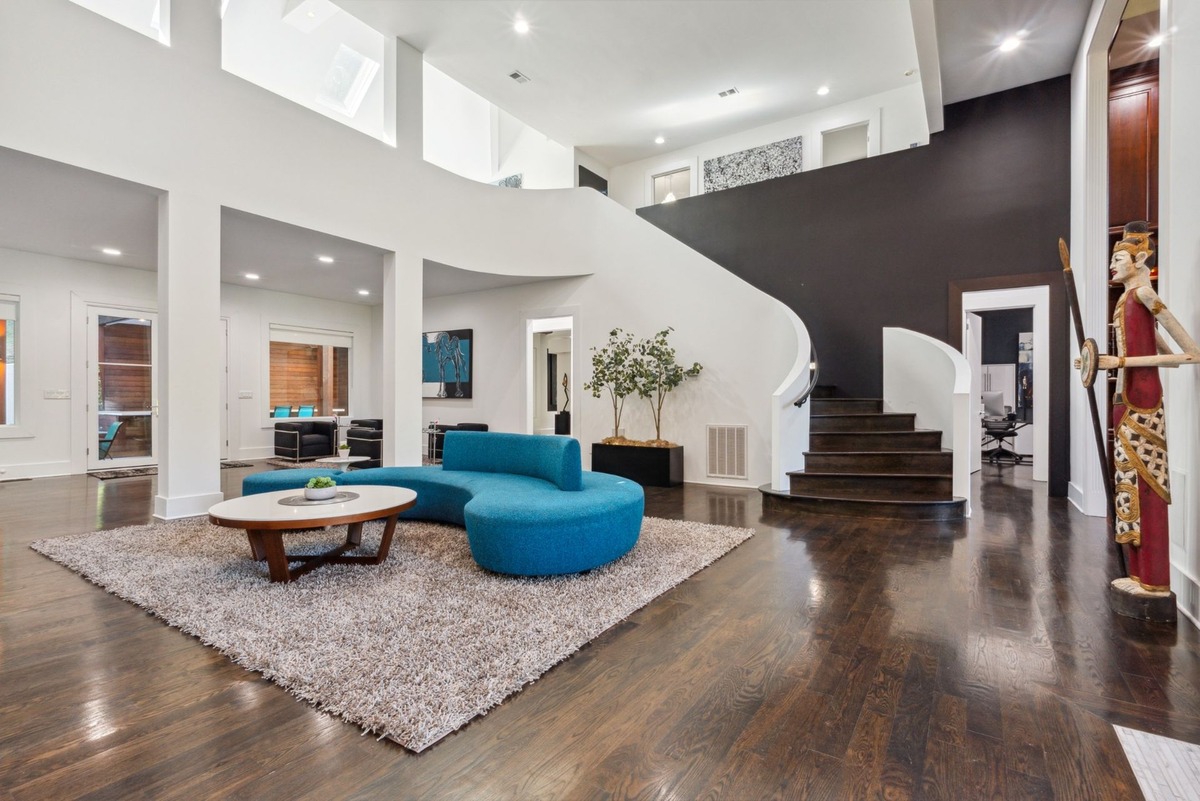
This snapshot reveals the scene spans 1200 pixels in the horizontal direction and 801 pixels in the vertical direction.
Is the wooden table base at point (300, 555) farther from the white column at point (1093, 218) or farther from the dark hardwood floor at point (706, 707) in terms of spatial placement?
the white column at point (1093, 218)

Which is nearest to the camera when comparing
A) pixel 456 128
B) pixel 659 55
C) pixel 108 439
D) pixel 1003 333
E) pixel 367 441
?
pixel 659 55

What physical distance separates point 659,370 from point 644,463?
1.15 m

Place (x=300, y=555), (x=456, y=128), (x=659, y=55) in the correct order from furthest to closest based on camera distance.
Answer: (x=456, y=128) < (x=659, y=55) < (x=300, y=555)

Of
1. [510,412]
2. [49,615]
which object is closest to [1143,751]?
[49,615]

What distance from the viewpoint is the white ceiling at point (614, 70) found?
15.8ft

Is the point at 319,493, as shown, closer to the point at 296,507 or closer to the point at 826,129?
the point at 296,507

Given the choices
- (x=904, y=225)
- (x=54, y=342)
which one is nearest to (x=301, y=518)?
(x=54, y=342)

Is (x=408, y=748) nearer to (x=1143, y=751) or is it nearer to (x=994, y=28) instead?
(x=1143, y=751)

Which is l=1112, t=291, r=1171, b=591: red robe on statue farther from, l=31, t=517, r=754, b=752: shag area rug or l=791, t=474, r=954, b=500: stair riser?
l=791, t=474, r=954, b=500: stair riser

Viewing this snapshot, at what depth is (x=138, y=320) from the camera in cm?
768

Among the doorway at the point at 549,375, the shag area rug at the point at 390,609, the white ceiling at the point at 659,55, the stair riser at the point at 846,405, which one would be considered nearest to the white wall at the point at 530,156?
the white ceiling at the point at 659,55

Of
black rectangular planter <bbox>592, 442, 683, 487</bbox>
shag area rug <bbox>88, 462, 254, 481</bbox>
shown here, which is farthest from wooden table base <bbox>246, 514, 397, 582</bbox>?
shag area rug <bbox>88, 462, 254, 481</bbox>

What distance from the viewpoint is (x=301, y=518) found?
2.83 m

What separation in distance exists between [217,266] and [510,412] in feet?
14.4
